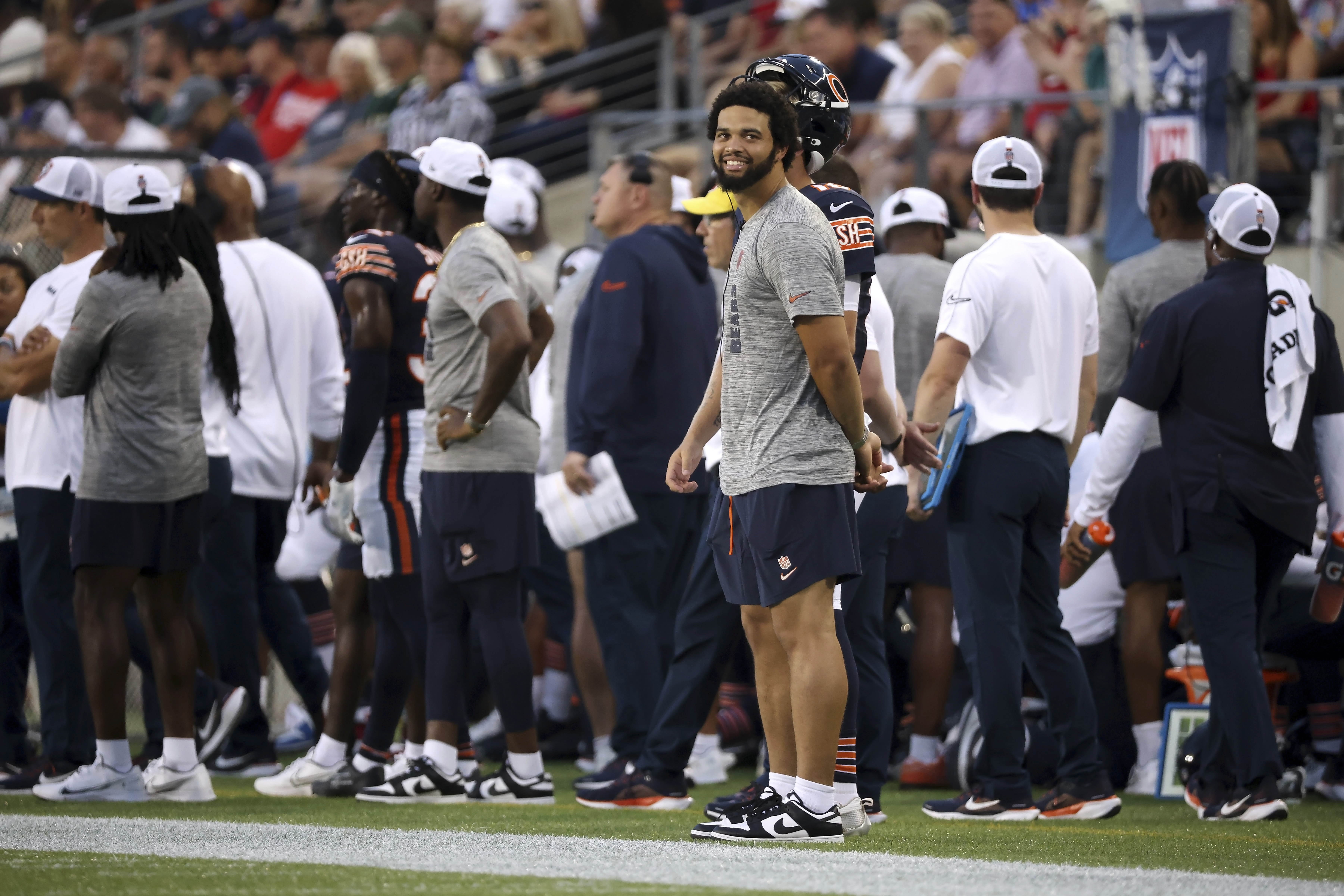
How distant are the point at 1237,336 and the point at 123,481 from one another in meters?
3.71

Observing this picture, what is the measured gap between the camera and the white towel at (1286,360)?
6.09m

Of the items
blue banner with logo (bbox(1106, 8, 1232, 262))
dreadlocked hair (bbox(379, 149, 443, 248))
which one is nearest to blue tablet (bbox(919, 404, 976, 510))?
Answer: dreadlocked hair (bbox(379, 149, 443, 248))

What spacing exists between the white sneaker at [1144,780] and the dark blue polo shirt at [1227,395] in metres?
1.41

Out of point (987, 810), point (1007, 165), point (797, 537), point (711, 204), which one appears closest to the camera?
point (797, 537)

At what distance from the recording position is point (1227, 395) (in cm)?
612

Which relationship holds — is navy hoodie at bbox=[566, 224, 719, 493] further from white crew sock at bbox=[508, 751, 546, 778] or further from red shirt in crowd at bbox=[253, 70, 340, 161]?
red shirt in crowd at bbox=[253, 70, 340, 161]

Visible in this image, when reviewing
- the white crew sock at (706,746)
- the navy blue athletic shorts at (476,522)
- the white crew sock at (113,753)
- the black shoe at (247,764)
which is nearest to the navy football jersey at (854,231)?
the navy blue athletic shorts at (476,522)

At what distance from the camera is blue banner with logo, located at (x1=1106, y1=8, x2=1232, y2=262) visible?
9188mm

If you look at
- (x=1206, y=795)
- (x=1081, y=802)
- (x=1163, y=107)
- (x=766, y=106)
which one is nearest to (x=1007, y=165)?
(x=766, y=106)

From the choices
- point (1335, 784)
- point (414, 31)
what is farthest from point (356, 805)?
point (414, 31)

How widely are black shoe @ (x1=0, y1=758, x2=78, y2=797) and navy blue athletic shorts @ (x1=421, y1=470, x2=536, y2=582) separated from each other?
63.8 inches

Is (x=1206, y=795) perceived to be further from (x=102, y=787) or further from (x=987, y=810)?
(x=102, y=787)

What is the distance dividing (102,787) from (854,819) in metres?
2.67

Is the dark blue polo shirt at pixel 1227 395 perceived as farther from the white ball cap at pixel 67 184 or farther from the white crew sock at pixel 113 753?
the white ball cap at pixel 67 184
